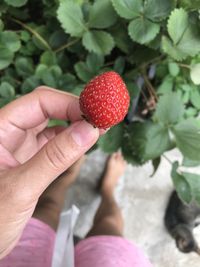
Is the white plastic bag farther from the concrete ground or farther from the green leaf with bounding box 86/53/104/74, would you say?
the green leaf with bounding box 86/53/104/74

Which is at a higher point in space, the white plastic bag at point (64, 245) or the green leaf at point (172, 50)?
the green leaf at point (172, 50)

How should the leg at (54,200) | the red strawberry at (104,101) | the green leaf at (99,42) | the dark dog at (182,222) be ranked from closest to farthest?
1. the red strawberry at (104,101)
2. the green leaf at (99,42)
3. the dark dog at (182,222)
4. the leg at (54,200)

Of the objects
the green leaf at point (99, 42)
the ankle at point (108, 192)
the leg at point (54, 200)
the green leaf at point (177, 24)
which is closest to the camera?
the green leaf at point (177, 24)

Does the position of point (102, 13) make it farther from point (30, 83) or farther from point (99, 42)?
point (30, 83)

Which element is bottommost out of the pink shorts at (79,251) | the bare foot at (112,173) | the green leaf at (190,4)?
the bare foot at (112,173)

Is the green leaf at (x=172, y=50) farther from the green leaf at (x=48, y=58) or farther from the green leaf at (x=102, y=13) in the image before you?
the green leaf at (x=48, y=58)

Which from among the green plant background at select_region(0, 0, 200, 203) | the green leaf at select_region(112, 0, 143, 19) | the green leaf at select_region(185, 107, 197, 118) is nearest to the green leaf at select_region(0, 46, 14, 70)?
the green plant background at select_region(0, 0, 200, 203)

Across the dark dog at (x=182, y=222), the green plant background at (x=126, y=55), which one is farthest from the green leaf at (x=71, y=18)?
the dark dog at (x=182, y=222)
